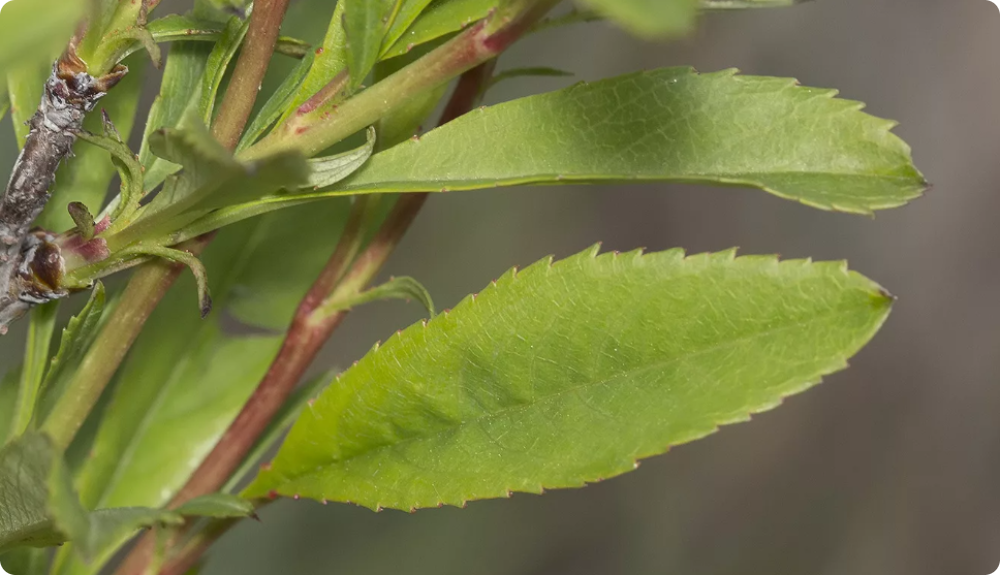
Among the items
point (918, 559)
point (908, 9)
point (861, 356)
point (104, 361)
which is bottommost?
point (918, 559)

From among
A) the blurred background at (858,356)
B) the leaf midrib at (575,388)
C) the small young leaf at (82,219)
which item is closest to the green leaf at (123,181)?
the small young leaf at (82,219)

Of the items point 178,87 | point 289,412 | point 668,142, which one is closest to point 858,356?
point 289,412

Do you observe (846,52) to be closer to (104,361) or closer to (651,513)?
(651,513)

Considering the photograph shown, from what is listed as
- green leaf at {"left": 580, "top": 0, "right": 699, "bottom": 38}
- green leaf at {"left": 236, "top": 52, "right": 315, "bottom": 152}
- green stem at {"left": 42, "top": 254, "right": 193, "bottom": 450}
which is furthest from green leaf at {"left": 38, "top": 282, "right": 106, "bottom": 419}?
green leaf at {"left": 580, "top": 0, "right": 699, "bottom": 38}

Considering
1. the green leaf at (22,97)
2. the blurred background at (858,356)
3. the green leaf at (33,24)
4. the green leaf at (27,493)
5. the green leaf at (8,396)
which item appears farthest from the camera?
the blurred background at (858,356)

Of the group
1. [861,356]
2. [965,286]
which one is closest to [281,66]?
[861,356]

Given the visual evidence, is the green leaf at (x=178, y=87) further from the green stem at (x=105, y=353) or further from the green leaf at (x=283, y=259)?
the green leaf at (x=283, y=259)
